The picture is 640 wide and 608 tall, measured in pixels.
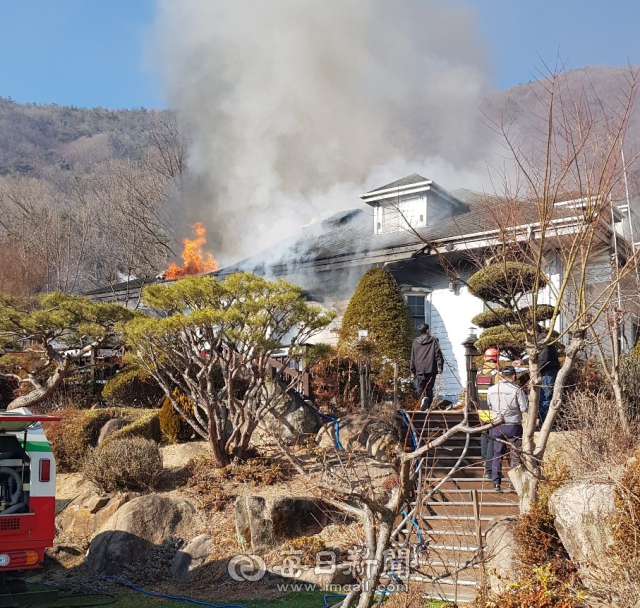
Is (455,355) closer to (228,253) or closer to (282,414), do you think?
(282,414)

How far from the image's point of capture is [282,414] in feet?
39.0

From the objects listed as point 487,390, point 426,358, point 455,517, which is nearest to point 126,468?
point 455,517

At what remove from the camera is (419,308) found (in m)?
17.2

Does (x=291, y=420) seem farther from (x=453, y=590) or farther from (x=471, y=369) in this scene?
(x=453, y=590)

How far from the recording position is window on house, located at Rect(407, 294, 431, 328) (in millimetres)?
17078

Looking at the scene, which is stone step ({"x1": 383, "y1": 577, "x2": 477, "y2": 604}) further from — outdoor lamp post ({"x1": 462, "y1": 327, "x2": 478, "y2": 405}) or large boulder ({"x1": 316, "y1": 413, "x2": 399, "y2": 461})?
outdoor lamp post ({"x1": 462, "y1": 327, "x2": 478, "y2": 405})

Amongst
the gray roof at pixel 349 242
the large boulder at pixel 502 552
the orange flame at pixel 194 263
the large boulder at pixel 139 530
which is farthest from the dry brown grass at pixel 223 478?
the orange flame at pixel 194 263

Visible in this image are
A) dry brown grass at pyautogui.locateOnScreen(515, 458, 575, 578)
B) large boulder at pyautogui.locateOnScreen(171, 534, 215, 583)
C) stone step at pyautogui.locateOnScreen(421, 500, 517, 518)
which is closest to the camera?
dry brown grass at pyautogui.locateOnScreen(515, 458, 575, 578)

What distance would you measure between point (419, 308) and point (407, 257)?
145 cm

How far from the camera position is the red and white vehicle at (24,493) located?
6812 millimetres

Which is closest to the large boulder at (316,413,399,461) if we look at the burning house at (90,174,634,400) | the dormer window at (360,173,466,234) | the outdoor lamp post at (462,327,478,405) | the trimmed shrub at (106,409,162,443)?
the outdoor lamp post at (462,327,478,405)

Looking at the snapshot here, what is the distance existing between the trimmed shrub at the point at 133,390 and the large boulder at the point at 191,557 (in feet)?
19.2

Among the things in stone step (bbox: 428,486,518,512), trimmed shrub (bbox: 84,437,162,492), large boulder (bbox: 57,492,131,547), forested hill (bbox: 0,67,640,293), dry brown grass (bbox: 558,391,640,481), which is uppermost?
forested hill (bbox: 0,67,640,293)

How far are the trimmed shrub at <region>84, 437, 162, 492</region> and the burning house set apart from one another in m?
6.77
